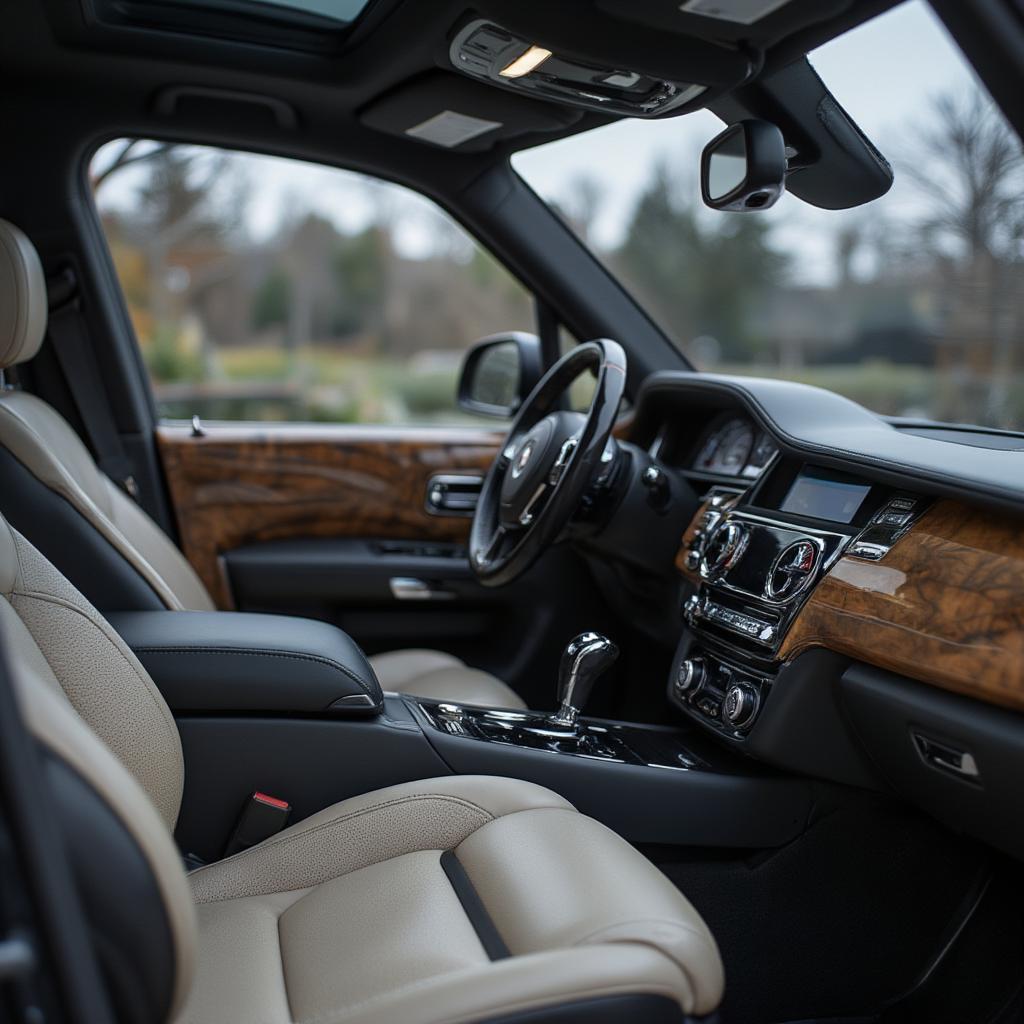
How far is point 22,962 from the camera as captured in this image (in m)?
0.73

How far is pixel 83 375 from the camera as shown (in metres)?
2.58

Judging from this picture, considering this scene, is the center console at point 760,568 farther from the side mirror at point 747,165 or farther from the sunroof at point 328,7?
the sunroof at point 328,7

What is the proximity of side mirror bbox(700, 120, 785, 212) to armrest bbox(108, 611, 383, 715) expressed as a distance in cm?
100

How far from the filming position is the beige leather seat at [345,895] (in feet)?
2.87

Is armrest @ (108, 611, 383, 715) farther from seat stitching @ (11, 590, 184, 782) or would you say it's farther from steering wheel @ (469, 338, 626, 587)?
steering wheel @ (469, 338, 626, 587)

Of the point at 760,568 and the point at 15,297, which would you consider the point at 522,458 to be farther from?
the point at 15,297

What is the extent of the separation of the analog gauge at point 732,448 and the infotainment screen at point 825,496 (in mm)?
407

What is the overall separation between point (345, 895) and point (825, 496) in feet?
3.18

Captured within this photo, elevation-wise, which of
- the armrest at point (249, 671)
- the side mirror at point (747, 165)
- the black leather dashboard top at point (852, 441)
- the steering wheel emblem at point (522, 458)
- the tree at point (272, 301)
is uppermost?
the side mirror at point (747, 165)

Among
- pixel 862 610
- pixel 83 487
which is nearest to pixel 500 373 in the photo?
pixel 83 487

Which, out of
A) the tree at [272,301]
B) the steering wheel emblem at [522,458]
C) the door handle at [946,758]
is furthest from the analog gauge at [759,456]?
the tree at [272,301]

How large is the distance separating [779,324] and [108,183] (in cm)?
415

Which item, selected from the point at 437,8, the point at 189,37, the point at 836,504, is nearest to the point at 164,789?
A: the point at 836,504

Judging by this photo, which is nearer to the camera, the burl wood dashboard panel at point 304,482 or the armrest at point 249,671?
the armrest at point 249,671
